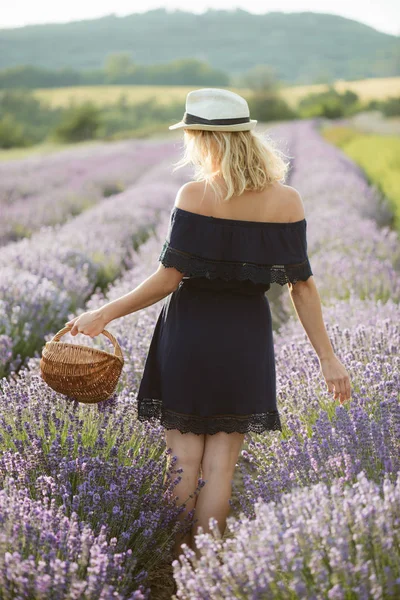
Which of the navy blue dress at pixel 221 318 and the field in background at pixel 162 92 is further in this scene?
the field in background at pixel 162 92

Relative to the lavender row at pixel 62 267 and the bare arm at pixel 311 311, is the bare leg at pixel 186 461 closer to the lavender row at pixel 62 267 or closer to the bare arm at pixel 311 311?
the bare arm at pixel 311 311

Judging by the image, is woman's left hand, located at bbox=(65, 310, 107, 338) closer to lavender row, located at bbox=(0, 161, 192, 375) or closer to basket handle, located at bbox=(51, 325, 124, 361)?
basket handle, located at bbox=(51, 325, 124, 361)

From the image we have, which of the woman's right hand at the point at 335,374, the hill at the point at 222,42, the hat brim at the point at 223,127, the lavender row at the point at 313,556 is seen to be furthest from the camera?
the hill at the point at 222,42

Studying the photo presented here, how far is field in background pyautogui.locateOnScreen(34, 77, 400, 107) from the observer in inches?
2694

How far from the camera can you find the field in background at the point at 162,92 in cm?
6844

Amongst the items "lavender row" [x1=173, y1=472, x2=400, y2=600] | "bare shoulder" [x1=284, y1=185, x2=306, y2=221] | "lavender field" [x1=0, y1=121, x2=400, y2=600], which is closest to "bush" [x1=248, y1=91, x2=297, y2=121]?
"lavender field" [x1=0, y1=121, x2=400, y2=600]

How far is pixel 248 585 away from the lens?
167 cm

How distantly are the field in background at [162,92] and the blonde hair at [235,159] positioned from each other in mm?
63653

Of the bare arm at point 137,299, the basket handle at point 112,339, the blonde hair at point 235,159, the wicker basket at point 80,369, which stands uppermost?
the blonde hair at point 235,159

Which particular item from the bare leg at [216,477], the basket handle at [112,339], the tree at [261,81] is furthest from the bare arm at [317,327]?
the tree at [261,81]

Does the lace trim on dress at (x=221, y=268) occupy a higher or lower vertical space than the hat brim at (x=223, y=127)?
lower

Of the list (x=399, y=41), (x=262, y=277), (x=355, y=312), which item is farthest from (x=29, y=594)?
(x=399, y=41)

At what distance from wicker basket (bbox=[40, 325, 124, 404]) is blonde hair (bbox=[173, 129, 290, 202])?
65 centimetres

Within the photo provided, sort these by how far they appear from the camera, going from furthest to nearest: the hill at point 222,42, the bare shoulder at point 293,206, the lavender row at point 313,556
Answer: the hill at point 222,42
the bare shoulder at point 293,206
the lavender row at point 313,556
